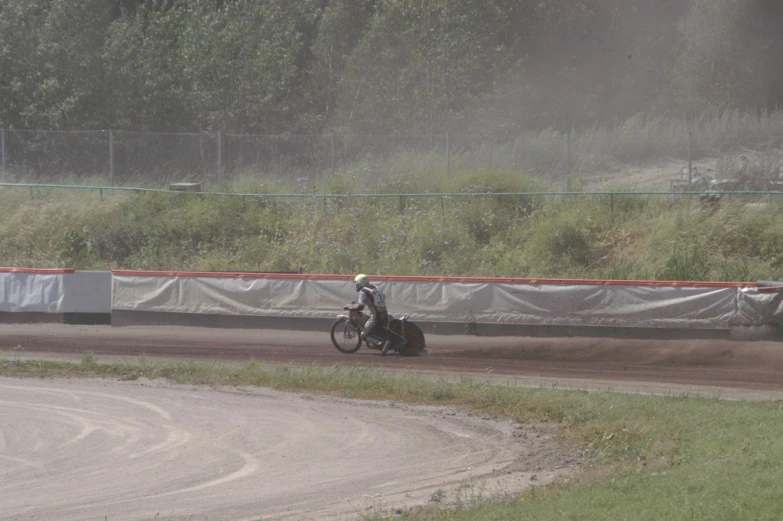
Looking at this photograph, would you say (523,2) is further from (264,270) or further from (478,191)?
(264,270)

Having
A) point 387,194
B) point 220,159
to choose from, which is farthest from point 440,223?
point 220,159

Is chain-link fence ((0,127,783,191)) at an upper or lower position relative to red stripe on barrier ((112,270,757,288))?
upper

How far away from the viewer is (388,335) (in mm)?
20906

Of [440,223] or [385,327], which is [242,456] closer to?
[385,327]

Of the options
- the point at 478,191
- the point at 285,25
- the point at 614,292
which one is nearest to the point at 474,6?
the point at 285,25

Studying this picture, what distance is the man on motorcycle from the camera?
2070 cm

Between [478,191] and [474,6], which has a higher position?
[474,6]

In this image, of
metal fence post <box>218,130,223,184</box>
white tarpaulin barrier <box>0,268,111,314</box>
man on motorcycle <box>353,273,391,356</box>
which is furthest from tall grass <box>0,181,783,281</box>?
man on motorcycle <box>353,273,391,356</box>

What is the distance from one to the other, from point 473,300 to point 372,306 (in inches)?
151

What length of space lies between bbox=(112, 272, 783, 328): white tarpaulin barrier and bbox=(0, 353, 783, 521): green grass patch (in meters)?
5.56

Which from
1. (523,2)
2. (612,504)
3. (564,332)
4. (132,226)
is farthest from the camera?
(523,2)

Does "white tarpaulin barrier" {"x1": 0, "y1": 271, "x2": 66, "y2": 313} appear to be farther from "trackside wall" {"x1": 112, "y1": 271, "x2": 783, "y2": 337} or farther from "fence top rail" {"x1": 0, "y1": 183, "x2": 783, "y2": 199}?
"fence top rail" {"x1": 0, "y1": 183, "x2": 783, "y2": 199}

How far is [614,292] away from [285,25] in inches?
1250

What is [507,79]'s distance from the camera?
159ft
